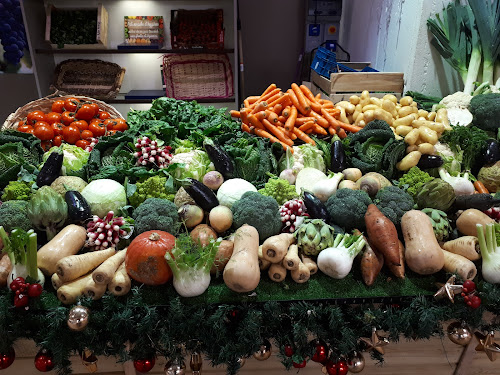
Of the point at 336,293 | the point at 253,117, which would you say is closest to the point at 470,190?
the point at 336,293

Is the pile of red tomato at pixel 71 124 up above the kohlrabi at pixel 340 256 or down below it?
above

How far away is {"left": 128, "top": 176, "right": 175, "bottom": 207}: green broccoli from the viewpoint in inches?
75.1

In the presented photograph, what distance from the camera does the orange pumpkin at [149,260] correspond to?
54.6 inches

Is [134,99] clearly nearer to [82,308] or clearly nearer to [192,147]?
[192,147]

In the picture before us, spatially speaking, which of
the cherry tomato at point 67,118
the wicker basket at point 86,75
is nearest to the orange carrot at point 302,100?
the cherry tomato at point 67,118

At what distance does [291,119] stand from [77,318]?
6.07 ft

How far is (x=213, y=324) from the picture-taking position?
1356mm

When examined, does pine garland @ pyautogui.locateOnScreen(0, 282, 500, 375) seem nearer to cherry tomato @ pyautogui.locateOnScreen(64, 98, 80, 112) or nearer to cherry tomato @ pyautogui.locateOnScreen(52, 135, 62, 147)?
cherry tomato @ pyautogui.locateOnScreen(52, 135, 62, 147)

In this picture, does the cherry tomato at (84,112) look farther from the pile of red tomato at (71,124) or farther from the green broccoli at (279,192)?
the green broccoli at (279,192)

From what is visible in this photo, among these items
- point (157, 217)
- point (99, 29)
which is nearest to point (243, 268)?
point (157, 217)

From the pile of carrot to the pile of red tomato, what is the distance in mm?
1070

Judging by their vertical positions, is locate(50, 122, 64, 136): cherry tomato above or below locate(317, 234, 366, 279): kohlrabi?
above

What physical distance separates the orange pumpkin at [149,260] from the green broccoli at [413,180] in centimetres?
135

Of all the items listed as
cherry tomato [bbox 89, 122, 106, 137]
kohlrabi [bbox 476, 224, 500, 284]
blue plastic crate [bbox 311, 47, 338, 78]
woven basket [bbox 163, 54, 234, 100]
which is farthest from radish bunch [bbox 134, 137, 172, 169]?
woven basket [bbox 163, 54, 234, 100]
